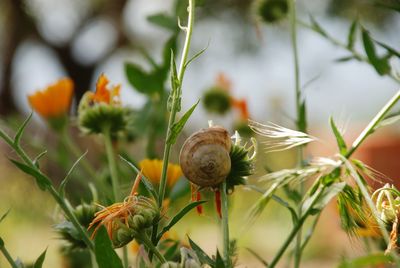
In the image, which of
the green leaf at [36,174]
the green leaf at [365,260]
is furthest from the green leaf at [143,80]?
the green leaf at [365,260]

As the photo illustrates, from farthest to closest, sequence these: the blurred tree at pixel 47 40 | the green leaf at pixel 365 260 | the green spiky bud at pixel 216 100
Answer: the blurred tree at pixel 47 40
the green spiky bud at pixel 216 100
the green leaf at pixel 365 260

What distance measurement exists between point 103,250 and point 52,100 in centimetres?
51

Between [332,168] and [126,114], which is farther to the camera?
[126,114]

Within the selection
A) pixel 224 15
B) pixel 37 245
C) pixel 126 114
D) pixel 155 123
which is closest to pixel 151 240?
pixel 126 114

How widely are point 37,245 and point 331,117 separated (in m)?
2.82

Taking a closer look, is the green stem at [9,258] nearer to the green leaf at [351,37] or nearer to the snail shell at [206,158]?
the snail shell at [206,158]

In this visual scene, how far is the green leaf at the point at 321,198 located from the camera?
0.32 m

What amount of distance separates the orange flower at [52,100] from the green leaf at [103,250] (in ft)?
1.56

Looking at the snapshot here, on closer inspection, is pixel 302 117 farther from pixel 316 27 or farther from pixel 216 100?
pixel 216 100

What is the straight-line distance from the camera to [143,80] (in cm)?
72

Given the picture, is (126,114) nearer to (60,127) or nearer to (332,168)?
(60,127)

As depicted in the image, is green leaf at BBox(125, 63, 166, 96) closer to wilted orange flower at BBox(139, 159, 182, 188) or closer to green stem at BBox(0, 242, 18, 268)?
wilted orange flower at BBox(139, 159, 182, 188)

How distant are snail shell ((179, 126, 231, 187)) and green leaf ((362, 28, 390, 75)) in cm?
16

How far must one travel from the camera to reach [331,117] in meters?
0.34
